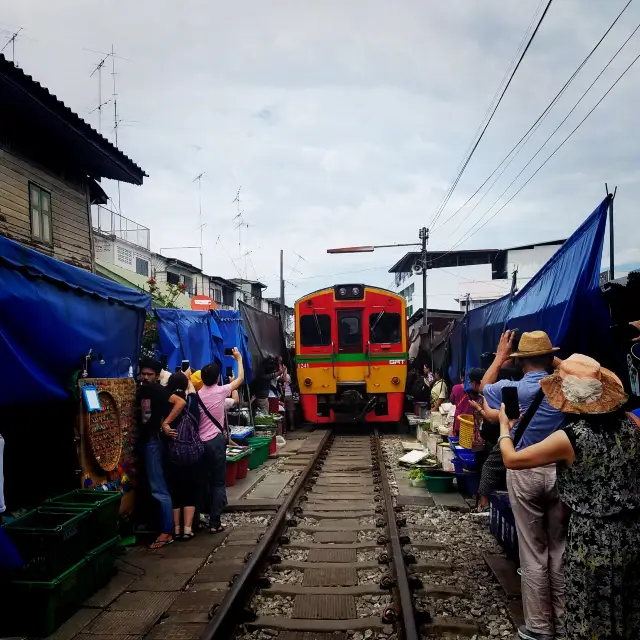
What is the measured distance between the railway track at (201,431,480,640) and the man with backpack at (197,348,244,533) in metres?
0.41

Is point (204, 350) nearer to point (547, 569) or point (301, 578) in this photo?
point (301, 578)

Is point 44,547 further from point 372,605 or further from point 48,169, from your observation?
point 48,169

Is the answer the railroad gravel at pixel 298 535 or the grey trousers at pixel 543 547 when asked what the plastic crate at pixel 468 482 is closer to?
the railroad gravel at pixel 298 535

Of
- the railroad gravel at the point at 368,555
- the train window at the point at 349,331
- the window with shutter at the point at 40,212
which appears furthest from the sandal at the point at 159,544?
the train window at the point at 349,331

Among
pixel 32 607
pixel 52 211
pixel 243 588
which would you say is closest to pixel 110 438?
pixel 32 607

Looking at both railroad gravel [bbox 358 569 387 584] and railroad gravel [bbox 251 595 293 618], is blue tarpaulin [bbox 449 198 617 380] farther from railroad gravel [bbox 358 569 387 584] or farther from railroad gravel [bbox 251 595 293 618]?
railroad gravel [bbox 251 595 293 618]

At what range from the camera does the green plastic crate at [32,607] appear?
3.77m

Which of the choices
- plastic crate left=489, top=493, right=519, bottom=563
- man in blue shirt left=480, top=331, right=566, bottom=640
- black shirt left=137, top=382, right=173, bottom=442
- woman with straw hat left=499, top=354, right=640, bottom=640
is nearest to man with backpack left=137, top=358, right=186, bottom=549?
black shirt left=137, top=382, right=173, bottom=442

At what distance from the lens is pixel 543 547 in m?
3.41

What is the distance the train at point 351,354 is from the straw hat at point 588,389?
34.5 feet

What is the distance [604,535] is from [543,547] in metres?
1.00

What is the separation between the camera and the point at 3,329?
4008mm

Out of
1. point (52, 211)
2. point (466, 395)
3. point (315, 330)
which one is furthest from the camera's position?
point (315, 330)

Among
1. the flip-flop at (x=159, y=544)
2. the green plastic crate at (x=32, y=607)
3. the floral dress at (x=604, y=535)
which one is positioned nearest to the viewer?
the floral dress at (x=604, y=535)
